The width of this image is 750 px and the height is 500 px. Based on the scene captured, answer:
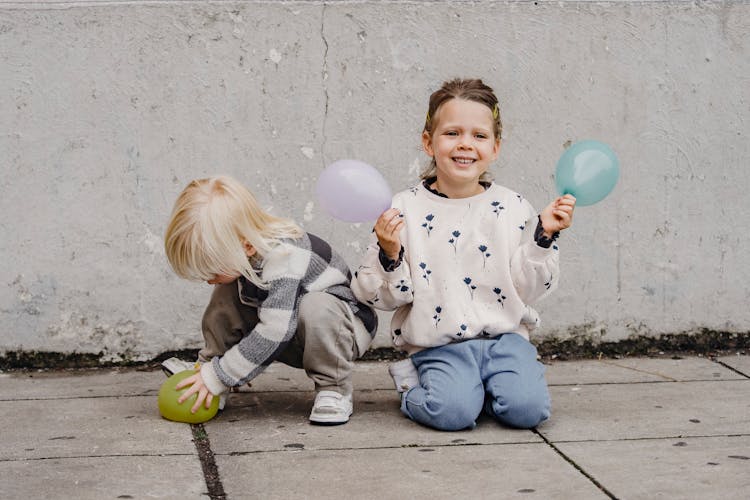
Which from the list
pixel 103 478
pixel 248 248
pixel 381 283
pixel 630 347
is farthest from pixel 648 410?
pixel 103 478

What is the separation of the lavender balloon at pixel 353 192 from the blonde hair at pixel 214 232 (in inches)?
9.9

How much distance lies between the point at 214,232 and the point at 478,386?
Answer: 37.3 inches

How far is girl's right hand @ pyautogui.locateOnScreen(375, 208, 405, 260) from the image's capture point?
9.86 feet

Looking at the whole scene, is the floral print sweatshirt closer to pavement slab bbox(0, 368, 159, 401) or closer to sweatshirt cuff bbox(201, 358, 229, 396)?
sweatshirt cuff bbox(201, 358, 229, 396)

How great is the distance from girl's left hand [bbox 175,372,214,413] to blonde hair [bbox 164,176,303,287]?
1.05 feet

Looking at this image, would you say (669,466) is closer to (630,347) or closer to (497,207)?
(497,207)

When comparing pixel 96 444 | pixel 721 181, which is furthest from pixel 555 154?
pixel 96 444

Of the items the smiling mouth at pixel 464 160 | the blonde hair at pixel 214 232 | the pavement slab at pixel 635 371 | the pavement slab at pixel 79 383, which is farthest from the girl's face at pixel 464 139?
the pavement slab at pixel 79 383

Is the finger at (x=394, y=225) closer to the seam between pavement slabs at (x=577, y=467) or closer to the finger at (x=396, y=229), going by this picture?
the finger at (x=396, y=229)

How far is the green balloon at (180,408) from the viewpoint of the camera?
316 centimetres

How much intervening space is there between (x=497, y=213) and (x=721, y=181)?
4.25 ft

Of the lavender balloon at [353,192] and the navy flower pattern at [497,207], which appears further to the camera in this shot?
the navy flower pattern at [497,207]

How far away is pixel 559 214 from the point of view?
298cm

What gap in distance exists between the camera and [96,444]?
9.74ft
